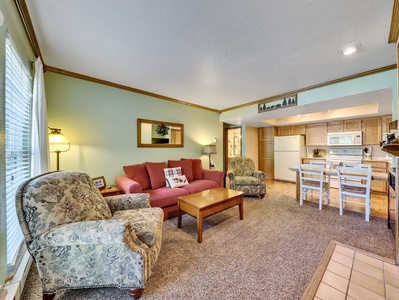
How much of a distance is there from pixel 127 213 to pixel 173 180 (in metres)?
1.39

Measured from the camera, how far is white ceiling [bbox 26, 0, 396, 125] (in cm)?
143

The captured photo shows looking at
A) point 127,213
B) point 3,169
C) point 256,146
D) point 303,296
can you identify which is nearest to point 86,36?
point 3,169

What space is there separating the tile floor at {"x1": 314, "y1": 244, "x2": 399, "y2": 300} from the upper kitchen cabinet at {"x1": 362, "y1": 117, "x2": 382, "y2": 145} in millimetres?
3912

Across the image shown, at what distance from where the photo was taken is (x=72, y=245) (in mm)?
1190

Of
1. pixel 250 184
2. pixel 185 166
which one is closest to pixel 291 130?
pixel 250 184

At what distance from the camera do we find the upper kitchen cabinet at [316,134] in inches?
199

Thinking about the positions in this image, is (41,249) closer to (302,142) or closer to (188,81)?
(188,81)

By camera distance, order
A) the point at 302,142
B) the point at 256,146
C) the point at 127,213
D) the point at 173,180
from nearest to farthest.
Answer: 1. the point at 127,213
2. the point at 173,180
3. the point at 302,142
4. the point at 256,146

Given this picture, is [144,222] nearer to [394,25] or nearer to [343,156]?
[394,25]

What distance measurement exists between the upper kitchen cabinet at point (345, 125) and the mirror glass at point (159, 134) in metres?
4.52

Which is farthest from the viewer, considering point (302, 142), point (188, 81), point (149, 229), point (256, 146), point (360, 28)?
point (256, 146)

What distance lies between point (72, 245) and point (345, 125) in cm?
635

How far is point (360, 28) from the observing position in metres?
1.67

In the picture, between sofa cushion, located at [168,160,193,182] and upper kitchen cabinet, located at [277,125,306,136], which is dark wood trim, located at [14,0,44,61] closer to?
sofa cushion, located at [168,160,193,182]
